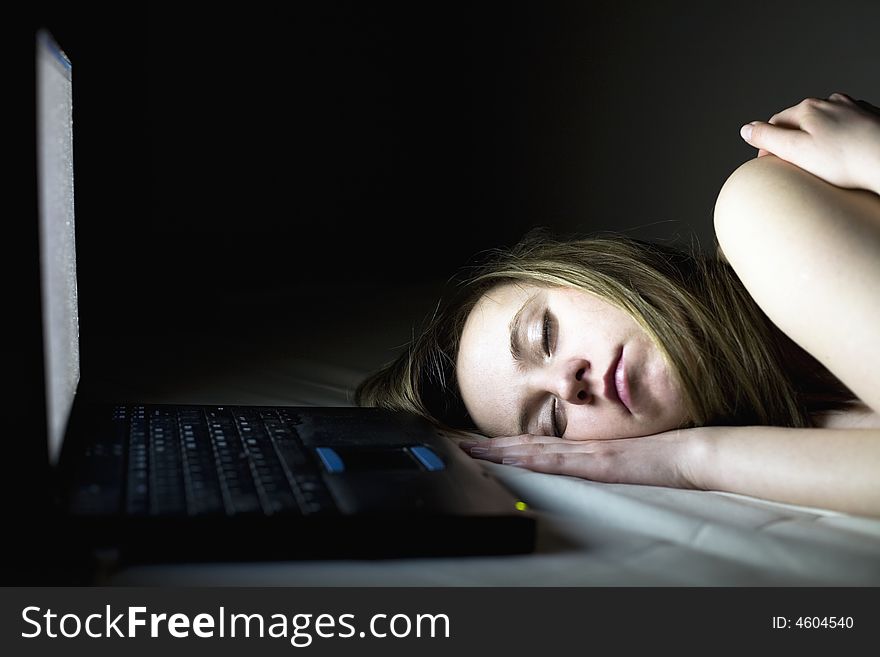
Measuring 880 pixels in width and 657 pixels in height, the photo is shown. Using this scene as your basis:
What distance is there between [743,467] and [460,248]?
114 inches

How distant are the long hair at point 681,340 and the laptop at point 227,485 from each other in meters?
0.36

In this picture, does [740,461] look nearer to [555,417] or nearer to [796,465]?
[796,465]

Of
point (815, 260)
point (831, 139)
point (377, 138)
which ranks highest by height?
point (377, 138)

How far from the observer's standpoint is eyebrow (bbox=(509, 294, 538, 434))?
1.17 meters

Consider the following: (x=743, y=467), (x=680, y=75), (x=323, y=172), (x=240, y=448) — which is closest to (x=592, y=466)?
A: (x=743, y=467)

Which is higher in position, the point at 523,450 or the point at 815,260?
the point at 815,260

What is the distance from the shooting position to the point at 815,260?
906 mm

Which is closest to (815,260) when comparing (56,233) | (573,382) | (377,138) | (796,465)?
(796,465)

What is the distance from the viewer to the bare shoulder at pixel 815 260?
884 mm

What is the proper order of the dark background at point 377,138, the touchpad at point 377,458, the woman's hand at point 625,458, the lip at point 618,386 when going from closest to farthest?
the touchpad at point 377,458, the woman's hand at point 625,458, the lip at point 618,386, the dark background at point 377,138

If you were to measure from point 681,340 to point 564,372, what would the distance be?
0.16 metres

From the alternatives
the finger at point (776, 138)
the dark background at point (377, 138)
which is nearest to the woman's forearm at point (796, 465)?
the finger at point (776, 138)

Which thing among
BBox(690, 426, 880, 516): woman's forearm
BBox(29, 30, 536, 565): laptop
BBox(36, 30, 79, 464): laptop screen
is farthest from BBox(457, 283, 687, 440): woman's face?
BBox(36, 30, 79, 464): laptop screen

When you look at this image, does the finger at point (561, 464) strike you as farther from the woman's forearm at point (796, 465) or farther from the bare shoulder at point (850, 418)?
the bare shoulder at point (850, 418)
